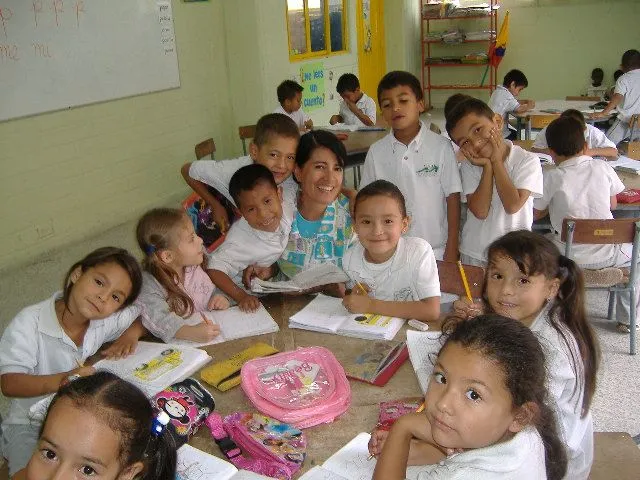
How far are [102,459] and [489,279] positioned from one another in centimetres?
107

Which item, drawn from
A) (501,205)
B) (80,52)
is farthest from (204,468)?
(80,52)

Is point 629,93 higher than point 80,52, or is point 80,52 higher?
point 80,52

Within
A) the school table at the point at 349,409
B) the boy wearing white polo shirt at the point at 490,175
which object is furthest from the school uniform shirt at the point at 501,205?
the school table at the point at 349,409

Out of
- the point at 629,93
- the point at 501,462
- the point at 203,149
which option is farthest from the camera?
the point at 629,93

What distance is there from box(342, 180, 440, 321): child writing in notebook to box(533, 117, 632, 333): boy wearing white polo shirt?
147cm

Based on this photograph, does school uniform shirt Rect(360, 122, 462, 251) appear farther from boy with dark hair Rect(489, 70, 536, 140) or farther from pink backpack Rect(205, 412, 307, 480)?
boy with dark hair Rect(489, 70, 536, 140)

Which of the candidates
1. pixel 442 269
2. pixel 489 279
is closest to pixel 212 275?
pixel 442 269

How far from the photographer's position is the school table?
4.59 ft

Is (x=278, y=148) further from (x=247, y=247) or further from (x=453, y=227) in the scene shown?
(x=453, y=227)

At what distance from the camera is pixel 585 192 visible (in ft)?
10.6

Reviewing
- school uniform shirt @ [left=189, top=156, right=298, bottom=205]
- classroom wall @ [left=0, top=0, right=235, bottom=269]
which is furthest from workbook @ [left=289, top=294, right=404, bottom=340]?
classroom wall @ [left=0, top=0, right=235, bottom=269]

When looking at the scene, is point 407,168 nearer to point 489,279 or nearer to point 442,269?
point 442,269

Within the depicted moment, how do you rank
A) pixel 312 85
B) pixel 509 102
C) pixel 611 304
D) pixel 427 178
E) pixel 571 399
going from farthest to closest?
pixel 312 85, pixel 509 102, pixel 611 304, pixel 427 178, pixel 571 399

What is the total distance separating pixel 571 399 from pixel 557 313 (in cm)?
22
